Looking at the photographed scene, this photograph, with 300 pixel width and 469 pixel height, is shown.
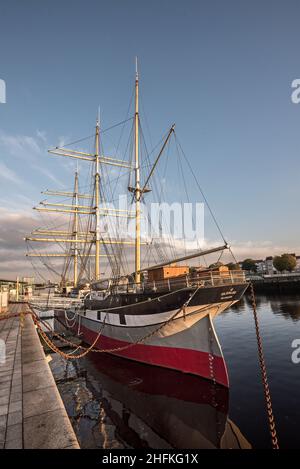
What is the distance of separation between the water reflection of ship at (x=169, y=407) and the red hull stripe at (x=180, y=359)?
31 cm

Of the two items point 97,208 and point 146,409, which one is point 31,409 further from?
point 97,208

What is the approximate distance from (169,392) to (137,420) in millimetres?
2622

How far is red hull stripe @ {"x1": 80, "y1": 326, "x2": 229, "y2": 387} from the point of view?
37.2 ft

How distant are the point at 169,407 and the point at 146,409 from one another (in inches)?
36.0

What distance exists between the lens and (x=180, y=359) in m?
12.8

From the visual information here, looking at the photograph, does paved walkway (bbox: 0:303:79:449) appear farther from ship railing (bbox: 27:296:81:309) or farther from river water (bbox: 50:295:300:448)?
ship railing (bbox: 27:296:81:309)

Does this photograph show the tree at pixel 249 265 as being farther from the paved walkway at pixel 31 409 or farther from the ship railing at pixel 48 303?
the paved walkway at pixel 31 409

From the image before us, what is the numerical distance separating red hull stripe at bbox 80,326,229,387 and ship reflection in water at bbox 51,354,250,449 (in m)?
0.32

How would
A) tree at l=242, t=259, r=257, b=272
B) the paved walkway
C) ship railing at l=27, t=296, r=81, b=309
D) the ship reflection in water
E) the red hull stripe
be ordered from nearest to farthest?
the paved walkway → the ship reflection in water → the red hull stripe → ship railing at l=27, t=296, r=81, b=309 → tree at l=242, t=259, r=257, b=272

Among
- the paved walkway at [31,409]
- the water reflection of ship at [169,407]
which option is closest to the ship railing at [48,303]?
the water reflection of ship at [169,407]

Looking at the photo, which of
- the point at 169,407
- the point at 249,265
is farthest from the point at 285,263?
the point at 169,407

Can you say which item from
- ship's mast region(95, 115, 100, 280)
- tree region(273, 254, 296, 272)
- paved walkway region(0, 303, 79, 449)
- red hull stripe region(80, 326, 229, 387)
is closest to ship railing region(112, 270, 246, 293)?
red hull stripe region(80, 326, 229, 387)

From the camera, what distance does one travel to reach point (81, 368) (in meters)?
15.1

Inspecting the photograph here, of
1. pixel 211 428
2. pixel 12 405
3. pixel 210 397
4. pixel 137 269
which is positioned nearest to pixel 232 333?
pixel 137 269
